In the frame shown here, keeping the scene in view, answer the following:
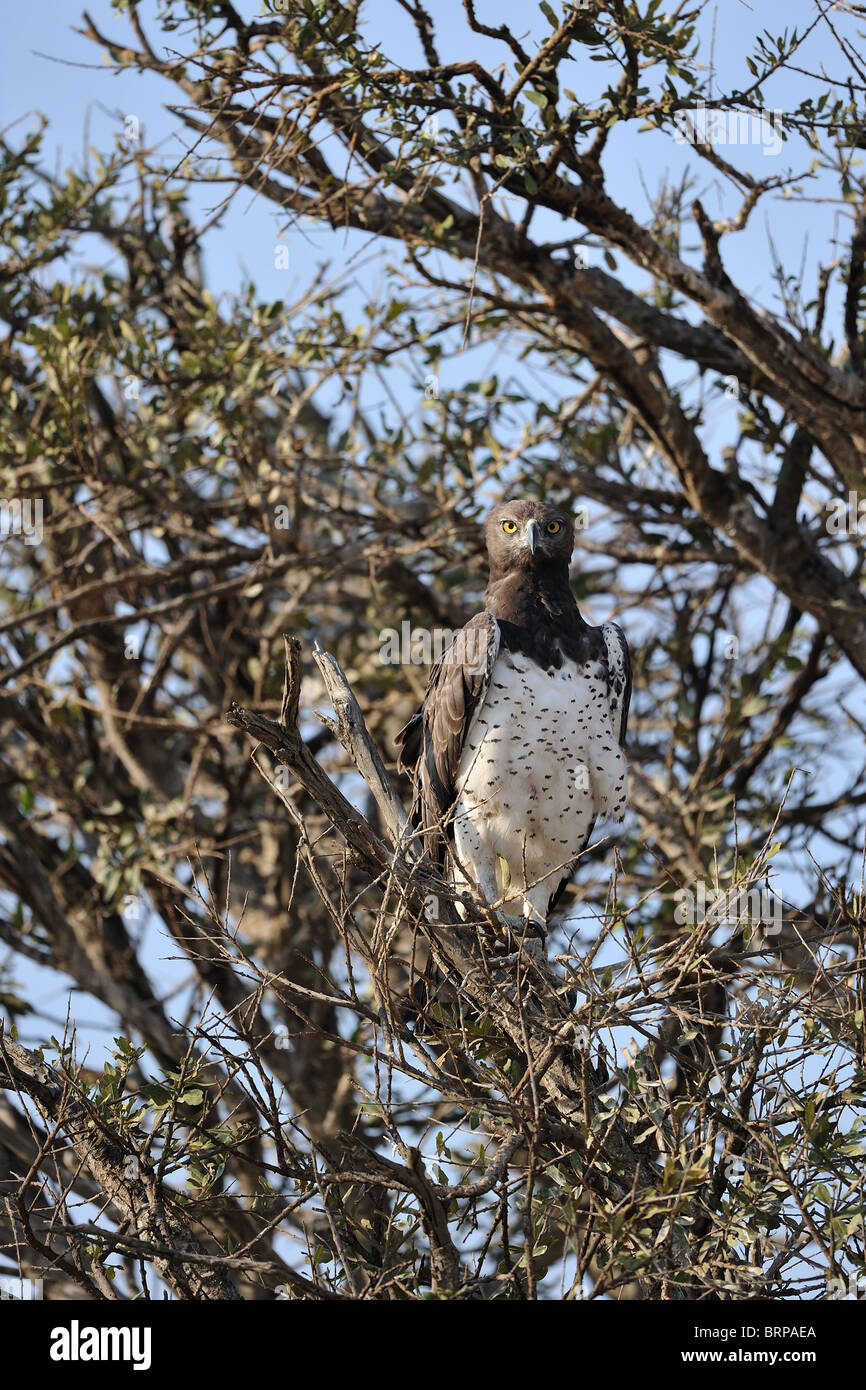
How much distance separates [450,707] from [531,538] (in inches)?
30.6

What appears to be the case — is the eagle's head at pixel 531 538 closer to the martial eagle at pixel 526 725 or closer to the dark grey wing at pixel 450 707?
the martial eagle at pixel 526 725

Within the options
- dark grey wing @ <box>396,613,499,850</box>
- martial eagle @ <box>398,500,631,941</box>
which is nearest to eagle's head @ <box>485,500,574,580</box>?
Result: martial eagle @ <box>398,500,631,941</box>

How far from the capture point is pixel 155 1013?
7836 millimetres

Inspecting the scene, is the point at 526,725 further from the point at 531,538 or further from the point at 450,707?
the point at 531,538

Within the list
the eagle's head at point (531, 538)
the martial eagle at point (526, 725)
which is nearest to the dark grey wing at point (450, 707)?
the martial eagle at point (526, 725)

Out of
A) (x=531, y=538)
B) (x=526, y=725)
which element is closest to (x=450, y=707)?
(x=526, y=725)

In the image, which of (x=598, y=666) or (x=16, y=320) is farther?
(x=16, y=320)

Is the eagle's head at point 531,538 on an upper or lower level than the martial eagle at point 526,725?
upper

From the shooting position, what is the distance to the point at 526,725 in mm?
5652

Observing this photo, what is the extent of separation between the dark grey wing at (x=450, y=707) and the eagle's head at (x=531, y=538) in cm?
36

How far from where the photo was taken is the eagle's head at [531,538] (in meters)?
5.98

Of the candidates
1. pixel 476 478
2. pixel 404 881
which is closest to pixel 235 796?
Result: pixel 476 478
